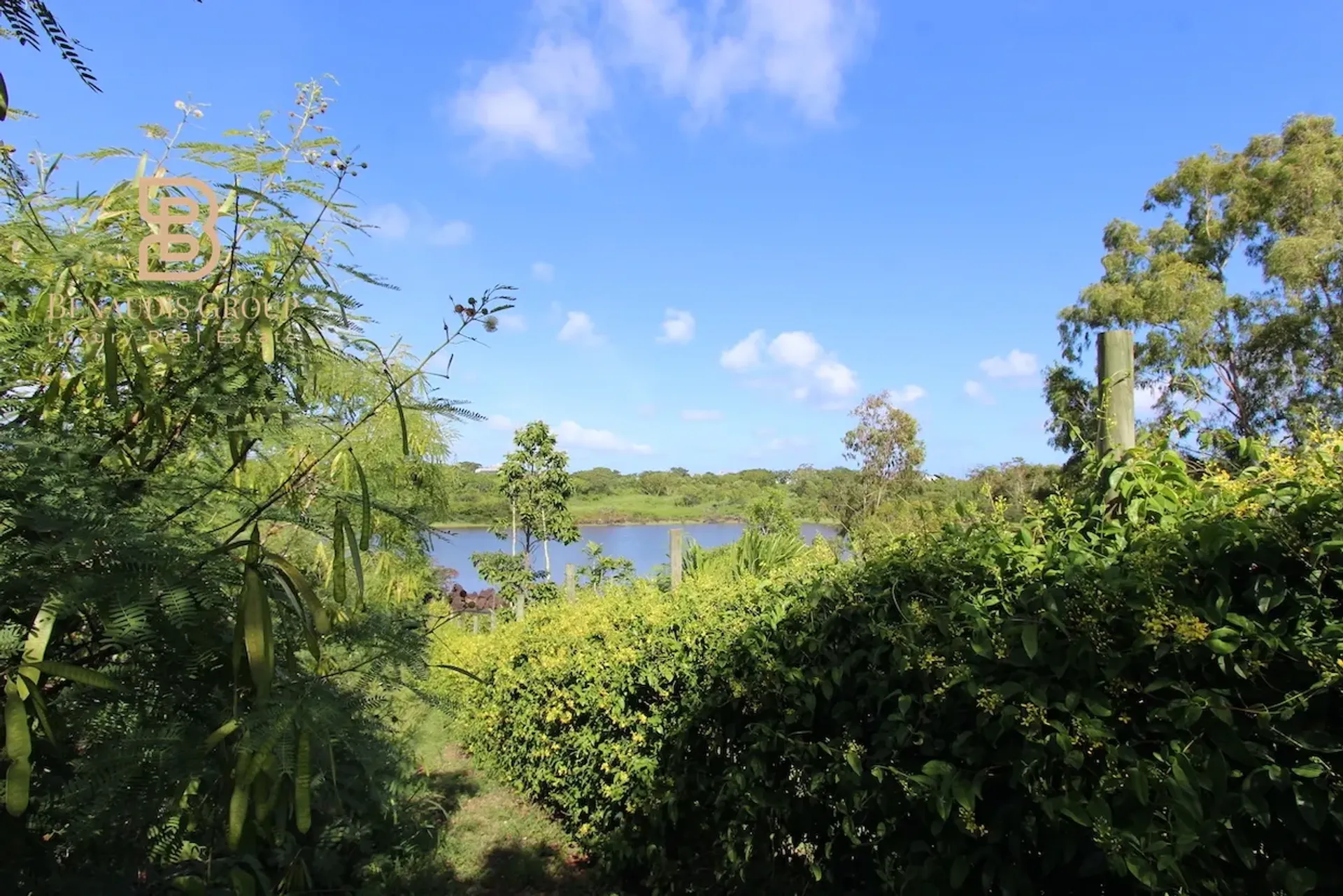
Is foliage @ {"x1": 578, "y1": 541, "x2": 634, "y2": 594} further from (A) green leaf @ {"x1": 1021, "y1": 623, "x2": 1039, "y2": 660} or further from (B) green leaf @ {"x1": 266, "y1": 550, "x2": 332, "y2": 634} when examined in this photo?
(B) green leaf @ {"x1": 266, "y1": 550, "x2": 332, "y2": 634}

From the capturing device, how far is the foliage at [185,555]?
41.7 inches

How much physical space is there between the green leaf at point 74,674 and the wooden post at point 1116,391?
6.93 feet

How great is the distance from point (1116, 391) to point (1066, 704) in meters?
0.91

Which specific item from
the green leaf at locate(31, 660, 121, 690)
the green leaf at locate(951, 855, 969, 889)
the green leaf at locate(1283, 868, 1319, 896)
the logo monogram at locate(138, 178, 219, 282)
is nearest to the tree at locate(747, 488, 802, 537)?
the green leaf at locate(951, 855, 969, 889)

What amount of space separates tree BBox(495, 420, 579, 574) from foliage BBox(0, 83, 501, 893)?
10304 millimetres

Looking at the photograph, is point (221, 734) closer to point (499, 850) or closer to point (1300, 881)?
point (1300, 881)

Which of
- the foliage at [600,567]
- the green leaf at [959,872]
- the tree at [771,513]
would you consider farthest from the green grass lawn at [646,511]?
the green leaf at [959,872]

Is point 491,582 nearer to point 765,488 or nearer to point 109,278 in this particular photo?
A: point 765,488

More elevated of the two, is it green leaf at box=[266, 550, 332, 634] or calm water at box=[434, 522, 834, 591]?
green leaf at box=[266, 550, 332, 634]

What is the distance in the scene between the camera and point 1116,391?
204cm

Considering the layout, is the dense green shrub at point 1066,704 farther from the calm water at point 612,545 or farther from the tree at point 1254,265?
the tree at point 1254,265

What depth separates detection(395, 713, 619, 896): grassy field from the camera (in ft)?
12.5

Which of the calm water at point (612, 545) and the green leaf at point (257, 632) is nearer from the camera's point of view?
the green leaf at point (257, 632)

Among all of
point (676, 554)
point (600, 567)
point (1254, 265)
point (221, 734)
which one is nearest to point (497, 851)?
point (676, 554)
